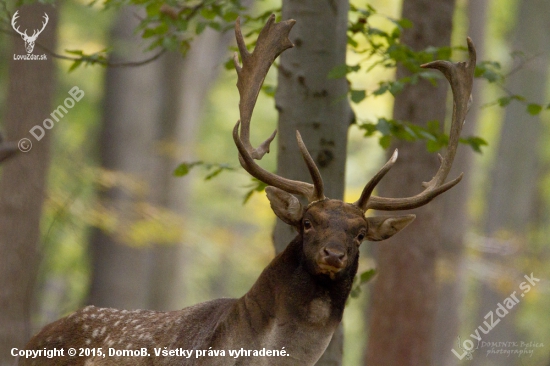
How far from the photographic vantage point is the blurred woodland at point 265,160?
6.69 metres

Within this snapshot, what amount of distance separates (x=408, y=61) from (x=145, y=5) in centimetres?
258

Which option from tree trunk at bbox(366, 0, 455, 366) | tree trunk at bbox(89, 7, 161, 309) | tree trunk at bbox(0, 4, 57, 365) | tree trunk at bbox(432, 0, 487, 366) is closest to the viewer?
tree trunk at bbox(0, 4, 57, 365)

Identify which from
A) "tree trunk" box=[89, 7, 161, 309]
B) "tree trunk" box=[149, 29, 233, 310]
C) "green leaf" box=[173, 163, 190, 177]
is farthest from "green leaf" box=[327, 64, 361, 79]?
"tree trunk" box=[149, 29, 233, 310]

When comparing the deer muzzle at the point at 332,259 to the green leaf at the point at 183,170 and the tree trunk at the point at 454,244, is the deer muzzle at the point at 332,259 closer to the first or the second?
the green leaf at the point at 183,170

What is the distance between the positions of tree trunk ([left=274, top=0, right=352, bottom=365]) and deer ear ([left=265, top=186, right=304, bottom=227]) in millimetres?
1190

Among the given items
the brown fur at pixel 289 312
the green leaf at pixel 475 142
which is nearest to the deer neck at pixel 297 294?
the brown fur at pixel 289 312

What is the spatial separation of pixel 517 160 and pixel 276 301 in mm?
16391

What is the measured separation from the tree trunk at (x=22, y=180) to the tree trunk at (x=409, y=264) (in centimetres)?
401

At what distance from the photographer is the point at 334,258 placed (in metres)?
4.78

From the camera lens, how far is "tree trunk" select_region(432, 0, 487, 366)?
51.0 feet

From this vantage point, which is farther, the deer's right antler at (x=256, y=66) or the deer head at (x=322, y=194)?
the deer's right antler at (x=256, y=66)

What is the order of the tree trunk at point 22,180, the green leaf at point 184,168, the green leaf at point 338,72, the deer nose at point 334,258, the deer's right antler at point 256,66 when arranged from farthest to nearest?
the tree trunk at point 22,180
the green leaf at point 184,168
the green leaf at point 338,72
the deer's right antler at point 256,66
the deer nose at point 334,258

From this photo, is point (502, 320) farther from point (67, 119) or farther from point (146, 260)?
point (67, 119)

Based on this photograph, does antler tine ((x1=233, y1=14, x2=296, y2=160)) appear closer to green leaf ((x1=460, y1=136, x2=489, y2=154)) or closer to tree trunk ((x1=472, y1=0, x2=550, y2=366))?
green leaf ((x1=460, y1=136, x2=489, y2=154))
